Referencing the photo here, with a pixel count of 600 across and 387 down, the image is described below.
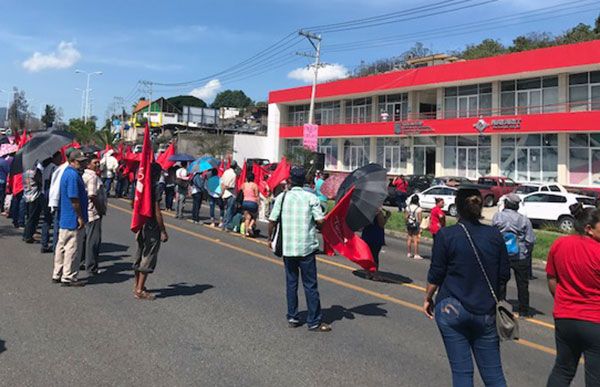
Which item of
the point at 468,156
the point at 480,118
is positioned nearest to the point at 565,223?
the point at 480,118

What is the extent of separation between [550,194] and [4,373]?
838 inches

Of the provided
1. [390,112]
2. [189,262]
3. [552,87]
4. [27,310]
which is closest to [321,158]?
[390,112]

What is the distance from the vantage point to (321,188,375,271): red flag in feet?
22.6

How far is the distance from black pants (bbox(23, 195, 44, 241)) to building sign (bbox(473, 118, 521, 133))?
1202 inches

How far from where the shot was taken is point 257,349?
5.33 m

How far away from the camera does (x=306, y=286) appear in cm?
600

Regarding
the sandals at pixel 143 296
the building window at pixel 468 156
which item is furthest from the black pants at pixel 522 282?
the building window at pixel 468 156

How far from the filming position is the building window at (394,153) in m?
43.8

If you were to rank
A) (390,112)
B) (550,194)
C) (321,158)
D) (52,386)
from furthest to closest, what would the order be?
(390,112) → (321,158) → (550,194) → (52,386)

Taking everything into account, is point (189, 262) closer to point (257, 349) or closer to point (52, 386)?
point (257, 349)

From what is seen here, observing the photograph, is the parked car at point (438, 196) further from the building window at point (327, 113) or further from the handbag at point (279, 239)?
the building window at point (327, 113)

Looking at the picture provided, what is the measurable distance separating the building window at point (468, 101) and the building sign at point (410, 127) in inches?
79.5

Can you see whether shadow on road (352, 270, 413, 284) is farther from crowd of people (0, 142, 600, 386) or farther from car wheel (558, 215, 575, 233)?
car wheel (558, 215, 575, 233)

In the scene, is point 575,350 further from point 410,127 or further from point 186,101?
point 186,101
